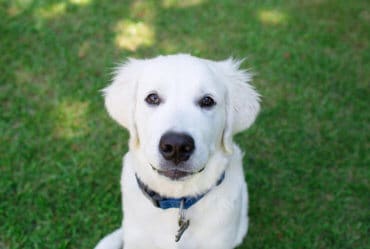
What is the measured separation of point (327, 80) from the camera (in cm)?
503

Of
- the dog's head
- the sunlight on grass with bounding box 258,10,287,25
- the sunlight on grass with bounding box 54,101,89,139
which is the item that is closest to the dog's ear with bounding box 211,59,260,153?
the dog's head

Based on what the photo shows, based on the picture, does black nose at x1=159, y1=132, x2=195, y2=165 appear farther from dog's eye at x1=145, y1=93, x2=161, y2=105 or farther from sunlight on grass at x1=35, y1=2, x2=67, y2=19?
sunlight on grass at x1=35, y1=2, x2=67, y2=19

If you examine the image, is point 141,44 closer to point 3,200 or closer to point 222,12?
point 222,12

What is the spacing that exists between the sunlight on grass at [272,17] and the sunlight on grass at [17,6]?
2.51 meters

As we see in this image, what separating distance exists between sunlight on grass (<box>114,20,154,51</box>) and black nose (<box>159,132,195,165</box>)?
2.77m

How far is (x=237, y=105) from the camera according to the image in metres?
2.89

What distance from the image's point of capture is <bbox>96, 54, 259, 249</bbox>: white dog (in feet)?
8.48

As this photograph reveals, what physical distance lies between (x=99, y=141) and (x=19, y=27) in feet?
5.62

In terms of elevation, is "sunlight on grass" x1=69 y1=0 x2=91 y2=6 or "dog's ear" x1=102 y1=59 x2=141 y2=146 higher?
"dog's ear" x1=102 y1=59 x2=141 y2=146

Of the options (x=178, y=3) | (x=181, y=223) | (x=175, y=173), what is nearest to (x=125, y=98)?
(x=175, y=173)

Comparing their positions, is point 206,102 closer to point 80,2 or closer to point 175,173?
point 175,173

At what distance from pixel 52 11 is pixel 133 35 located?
919mm

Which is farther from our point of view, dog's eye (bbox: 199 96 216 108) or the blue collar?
the blue collar

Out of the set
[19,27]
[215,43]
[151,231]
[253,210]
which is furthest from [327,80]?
[19,27]
